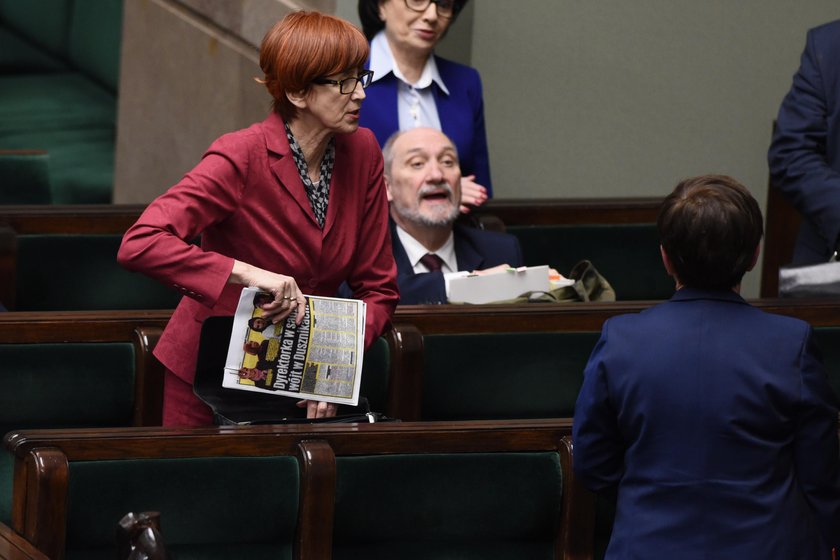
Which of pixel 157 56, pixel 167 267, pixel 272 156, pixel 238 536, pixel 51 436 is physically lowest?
pixel 238 536

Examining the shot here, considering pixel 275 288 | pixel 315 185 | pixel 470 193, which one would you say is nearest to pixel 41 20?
pixel 470 193

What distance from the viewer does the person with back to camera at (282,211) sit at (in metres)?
2.55

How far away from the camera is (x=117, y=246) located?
3863 mm

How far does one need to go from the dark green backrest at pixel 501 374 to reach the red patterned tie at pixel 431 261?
573 mm

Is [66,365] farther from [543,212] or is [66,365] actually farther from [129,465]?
[543,212]

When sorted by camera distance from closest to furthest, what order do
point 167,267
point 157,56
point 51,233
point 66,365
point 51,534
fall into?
point 51,534
point 167,267
point 66,365
point 51,233
point 157,56

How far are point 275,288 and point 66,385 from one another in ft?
2.49

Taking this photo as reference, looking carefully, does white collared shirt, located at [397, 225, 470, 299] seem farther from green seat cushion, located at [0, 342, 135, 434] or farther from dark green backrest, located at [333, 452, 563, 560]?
dark green backrest, located at [333, 452, 563, 560]

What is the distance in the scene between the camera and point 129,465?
2436 millimetres

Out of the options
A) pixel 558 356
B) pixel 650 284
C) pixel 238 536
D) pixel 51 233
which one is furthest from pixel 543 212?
pixel 238 536

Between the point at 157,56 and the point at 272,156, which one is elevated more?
the point at 157,56

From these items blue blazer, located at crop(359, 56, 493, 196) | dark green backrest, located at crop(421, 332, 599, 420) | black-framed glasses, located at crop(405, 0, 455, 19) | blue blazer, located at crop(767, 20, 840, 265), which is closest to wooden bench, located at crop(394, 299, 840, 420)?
dark green backrest, located at crop(421, 332, 599, 420)

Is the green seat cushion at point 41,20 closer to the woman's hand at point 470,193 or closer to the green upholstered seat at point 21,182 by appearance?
the green upholstered seat at point 21,182

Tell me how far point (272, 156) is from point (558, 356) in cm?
93
